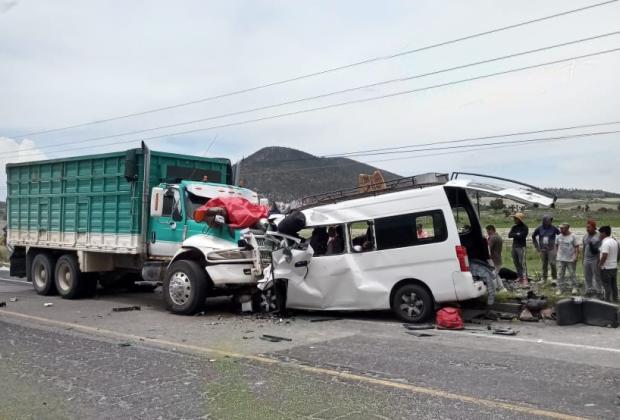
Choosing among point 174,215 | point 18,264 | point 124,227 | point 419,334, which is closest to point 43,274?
point 18,264

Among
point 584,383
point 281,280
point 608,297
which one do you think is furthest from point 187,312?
point 608,297

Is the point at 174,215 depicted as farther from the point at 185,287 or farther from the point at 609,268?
the point at 609,268

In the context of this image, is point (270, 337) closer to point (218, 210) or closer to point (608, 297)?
point (218, 210)

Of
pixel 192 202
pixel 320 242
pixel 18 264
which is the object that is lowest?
pixel 18 264

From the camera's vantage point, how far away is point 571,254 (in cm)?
Result: 1188

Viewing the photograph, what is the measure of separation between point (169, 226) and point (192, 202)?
66 centimetres

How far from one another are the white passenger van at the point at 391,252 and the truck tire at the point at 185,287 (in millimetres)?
1331

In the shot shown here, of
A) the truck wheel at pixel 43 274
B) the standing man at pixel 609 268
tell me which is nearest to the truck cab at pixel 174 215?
the truck wheel at pixel 43 274

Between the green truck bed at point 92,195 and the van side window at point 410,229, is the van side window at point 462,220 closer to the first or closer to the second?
the van side window at point 410,229

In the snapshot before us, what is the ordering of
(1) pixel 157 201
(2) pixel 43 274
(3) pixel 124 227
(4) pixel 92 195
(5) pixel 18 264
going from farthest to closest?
(5) pixel 18 264 < (2) pixel 43 274 < (4) pixel 92 195 < (3) pixel 124 227 < (1) pixel 157 201

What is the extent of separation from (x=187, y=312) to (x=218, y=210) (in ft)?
6.30

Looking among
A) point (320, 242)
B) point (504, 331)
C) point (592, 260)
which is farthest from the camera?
point (592, 260)

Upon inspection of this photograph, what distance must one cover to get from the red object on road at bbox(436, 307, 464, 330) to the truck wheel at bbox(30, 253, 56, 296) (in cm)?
924

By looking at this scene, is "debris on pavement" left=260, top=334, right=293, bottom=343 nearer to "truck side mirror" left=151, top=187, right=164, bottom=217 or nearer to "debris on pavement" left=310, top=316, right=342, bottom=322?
"debris on pavement" left=310, top=316, right=342, bottom=322
